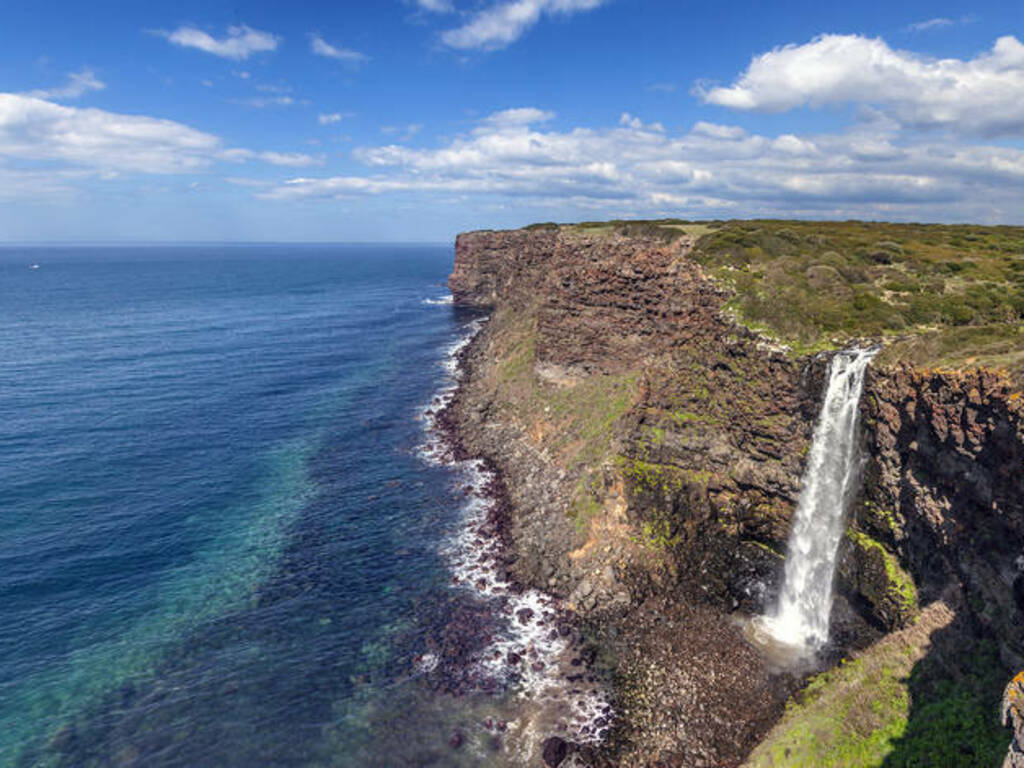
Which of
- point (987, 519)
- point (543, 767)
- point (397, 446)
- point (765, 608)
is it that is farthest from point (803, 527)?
point (397, 446)

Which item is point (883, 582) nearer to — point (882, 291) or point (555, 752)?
point (555, 752)

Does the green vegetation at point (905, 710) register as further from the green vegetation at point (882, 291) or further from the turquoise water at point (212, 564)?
the turquoise water at point (212, 564)

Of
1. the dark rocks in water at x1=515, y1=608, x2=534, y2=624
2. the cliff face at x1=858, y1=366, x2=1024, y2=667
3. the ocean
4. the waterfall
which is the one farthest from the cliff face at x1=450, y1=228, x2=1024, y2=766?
the ocean

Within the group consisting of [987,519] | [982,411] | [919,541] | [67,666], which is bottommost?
[67,666]

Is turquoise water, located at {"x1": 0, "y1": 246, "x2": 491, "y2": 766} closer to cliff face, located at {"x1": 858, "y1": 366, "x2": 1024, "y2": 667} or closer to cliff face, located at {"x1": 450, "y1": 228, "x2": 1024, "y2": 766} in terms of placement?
cliff face, located at {"x1": 450, "y1": 228, "x2": 1024, "y2": 766}

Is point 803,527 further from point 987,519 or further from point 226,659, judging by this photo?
point 226,659
